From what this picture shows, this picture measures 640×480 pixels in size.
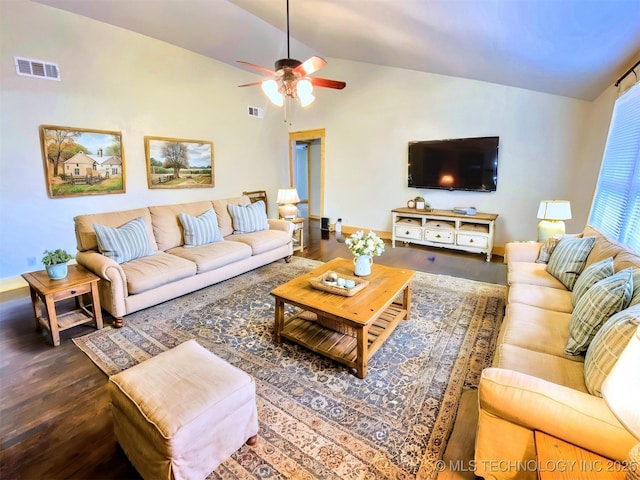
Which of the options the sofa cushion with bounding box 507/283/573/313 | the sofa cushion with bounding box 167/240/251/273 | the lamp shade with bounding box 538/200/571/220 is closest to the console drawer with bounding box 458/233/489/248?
the lamp shade with bounding box 538/200/571/220

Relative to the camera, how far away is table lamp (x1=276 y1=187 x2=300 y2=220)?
5191 millimetres

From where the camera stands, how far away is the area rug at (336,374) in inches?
62.5

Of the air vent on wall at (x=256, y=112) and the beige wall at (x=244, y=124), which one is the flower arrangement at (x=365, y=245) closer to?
the beige wall at (x=244, y=124)

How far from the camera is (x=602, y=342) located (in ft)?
4.45

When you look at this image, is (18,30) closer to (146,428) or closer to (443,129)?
(146,428)

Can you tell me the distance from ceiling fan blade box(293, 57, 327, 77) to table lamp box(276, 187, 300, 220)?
2.51 metres

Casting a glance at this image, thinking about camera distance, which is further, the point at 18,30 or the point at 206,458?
the point at 18,30

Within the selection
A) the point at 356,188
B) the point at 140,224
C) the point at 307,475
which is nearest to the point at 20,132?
the point at 140,224

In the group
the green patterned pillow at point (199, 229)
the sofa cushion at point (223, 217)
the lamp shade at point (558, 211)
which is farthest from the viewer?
the sofa cushion at point (223, 217)

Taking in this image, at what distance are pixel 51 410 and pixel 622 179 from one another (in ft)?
16.4

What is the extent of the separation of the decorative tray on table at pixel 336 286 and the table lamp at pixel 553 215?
103 inches

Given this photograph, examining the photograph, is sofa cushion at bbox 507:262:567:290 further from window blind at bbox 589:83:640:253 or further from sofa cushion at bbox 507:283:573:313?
window blind at bbox 589:83:640:253

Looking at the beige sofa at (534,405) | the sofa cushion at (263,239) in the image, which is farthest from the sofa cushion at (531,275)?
the sofa cushion at (263,239)

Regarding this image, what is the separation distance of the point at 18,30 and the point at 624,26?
18.9ft
